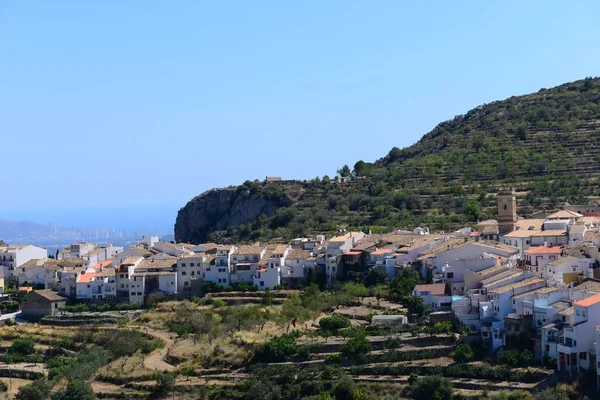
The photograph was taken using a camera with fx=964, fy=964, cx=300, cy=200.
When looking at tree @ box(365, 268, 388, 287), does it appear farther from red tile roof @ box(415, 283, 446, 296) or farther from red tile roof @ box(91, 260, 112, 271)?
red tile roof @ box(91, 260, 112, 271)

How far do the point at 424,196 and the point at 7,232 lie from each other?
144818 mm

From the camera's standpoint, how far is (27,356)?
3991 cm

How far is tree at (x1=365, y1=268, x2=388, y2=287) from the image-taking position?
41750mm

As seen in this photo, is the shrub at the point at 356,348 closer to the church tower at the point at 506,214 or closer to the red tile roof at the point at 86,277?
the church tower at the point at 506,214

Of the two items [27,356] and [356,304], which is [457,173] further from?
[27,356]

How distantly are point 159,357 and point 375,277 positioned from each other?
10.2 m

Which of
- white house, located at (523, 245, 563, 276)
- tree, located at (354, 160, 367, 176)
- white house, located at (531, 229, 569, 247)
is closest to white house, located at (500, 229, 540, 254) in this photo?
white house, located at (531, 229, 569, 247)

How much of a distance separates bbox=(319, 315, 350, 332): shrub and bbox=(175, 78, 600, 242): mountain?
19.5 m

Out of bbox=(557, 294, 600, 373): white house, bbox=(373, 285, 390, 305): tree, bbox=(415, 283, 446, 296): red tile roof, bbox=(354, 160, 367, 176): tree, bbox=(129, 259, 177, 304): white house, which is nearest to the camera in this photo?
bbox=(557, 294, 600, 373): white house

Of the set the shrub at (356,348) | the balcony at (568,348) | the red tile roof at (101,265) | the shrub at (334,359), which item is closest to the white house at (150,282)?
the red tile roof at (101,265)

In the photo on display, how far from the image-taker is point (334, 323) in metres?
35.9

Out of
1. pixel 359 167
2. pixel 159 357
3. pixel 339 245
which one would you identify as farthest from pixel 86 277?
pixel 359 167

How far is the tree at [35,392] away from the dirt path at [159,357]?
3777 millimetres

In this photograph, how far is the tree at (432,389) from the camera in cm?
2920
